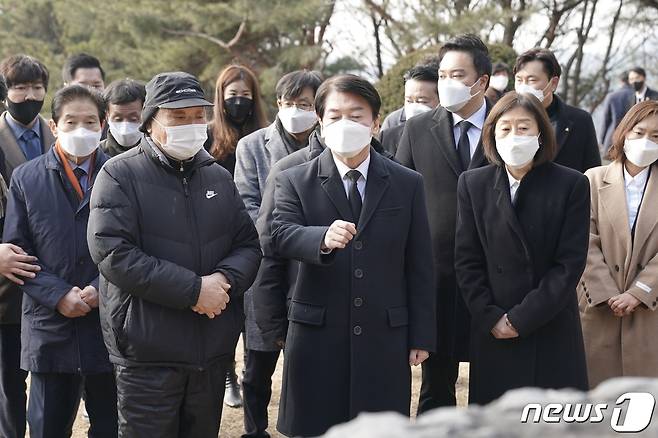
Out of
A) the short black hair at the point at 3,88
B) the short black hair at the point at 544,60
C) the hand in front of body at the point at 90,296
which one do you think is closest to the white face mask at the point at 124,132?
the short black hair at the point at 3,88

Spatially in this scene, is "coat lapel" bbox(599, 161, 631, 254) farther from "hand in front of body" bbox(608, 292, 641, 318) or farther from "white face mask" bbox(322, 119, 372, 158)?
"white face mask" bbox(322, 119, 372, 158)

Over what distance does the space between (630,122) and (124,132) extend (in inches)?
108

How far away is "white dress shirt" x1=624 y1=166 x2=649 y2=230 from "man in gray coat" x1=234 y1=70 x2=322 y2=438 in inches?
67.5

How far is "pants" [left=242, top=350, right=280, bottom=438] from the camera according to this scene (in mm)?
4668

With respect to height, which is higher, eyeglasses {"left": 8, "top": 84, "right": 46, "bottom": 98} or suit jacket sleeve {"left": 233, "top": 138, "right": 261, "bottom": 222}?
eyeglasses {"left": 8, "top": 84, "right": 46, "bottom": 98}

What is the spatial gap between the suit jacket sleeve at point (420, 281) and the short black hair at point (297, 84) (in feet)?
4.74

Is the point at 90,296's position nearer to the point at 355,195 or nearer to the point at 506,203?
the point at 355,195

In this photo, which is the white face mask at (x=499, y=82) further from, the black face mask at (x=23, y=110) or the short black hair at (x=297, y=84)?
the black face mask at (x=23, y=110)

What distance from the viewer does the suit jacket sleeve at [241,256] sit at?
132 inches

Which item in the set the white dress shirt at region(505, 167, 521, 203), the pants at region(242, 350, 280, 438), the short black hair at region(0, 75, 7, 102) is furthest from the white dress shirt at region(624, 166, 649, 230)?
the short black hair at region(0, 75, 7, 102)

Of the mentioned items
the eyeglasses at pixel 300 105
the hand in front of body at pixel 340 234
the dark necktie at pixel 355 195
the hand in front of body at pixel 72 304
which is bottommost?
the hand in front of body at pixel 72 304

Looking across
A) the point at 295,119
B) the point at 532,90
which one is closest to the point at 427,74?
the point at 532,90

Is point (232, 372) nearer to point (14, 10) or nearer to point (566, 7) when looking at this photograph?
point (566, 7)

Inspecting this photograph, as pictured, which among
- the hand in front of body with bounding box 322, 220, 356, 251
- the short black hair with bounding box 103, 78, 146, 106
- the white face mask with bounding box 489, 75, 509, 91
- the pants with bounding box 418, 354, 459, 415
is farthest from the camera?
the white face mask with bounding box 489, 75, 509, 91
